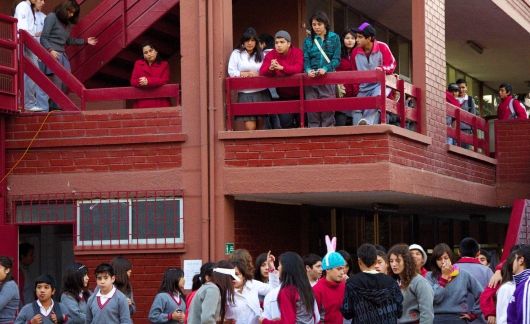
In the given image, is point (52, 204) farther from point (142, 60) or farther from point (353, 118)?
point (353, 118)

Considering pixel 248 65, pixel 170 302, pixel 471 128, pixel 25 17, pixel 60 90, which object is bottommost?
pixel 170 302

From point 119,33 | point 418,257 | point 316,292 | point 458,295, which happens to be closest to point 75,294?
point 316,292

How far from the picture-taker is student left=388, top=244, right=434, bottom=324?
45.0ft

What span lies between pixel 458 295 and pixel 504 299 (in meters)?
2.24

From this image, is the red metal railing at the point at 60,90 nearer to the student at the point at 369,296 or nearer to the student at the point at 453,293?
the student at the point at 453,293

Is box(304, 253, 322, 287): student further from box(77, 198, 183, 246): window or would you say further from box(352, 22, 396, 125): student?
box(352, 22, 396, 125): student

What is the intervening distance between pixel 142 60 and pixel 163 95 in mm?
749

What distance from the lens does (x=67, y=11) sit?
1984 centimetres

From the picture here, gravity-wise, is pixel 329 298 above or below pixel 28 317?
above

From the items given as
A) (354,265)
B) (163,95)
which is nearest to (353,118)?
(163,95)

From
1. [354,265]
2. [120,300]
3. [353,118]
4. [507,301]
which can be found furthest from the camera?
[354,265]

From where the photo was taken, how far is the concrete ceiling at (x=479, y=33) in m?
24.0

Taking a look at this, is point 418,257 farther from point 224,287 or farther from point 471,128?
point 471,128

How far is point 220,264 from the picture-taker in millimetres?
12922
